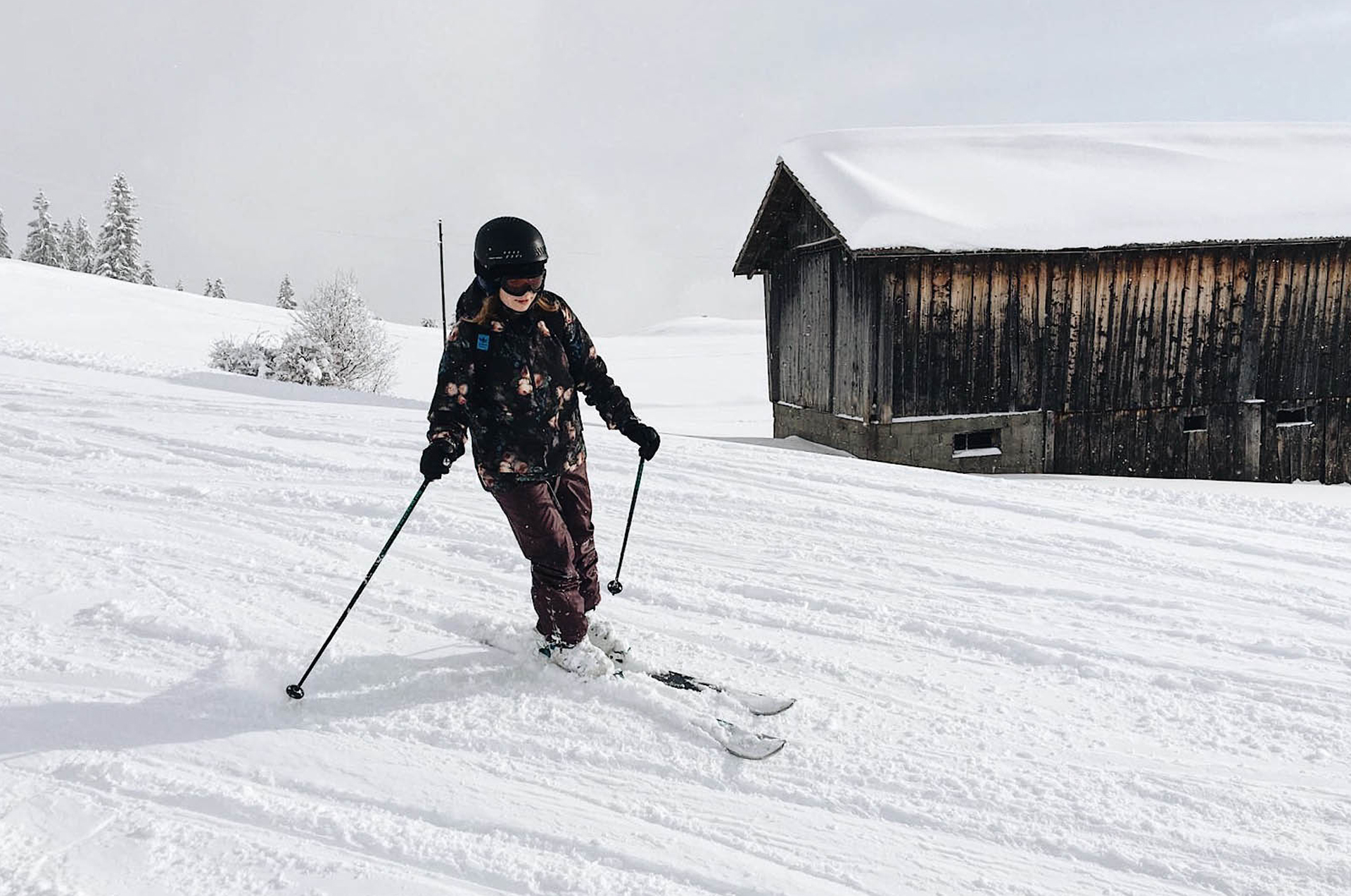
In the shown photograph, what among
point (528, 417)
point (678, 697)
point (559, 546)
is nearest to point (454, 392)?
point (528, 417)

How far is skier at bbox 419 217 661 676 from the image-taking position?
331 cm

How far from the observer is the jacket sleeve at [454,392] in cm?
336

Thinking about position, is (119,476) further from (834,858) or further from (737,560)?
(834,858)

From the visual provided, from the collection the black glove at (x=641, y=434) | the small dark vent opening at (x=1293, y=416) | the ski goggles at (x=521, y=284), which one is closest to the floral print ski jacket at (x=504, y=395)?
the ski goggles at (x=521, y=284)

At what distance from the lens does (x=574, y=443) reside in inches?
143

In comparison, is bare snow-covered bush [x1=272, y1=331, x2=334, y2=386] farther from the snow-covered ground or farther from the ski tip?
the ski tip

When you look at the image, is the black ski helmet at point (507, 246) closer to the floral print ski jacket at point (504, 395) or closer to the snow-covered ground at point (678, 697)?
the floral print ski jacket at point (504, 395)

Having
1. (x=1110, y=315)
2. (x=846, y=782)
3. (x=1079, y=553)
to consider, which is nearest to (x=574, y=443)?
(x=846, y=782)

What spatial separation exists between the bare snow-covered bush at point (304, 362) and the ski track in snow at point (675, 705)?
14.9 metres

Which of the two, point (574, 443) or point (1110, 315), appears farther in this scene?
point (1110, 315)

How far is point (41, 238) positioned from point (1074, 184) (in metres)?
69.8

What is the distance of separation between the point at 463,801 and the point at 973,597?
129 inches

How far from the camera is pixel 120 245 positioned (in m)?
53.8

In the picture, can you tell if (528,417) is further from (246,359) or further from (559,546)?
(246,359)
